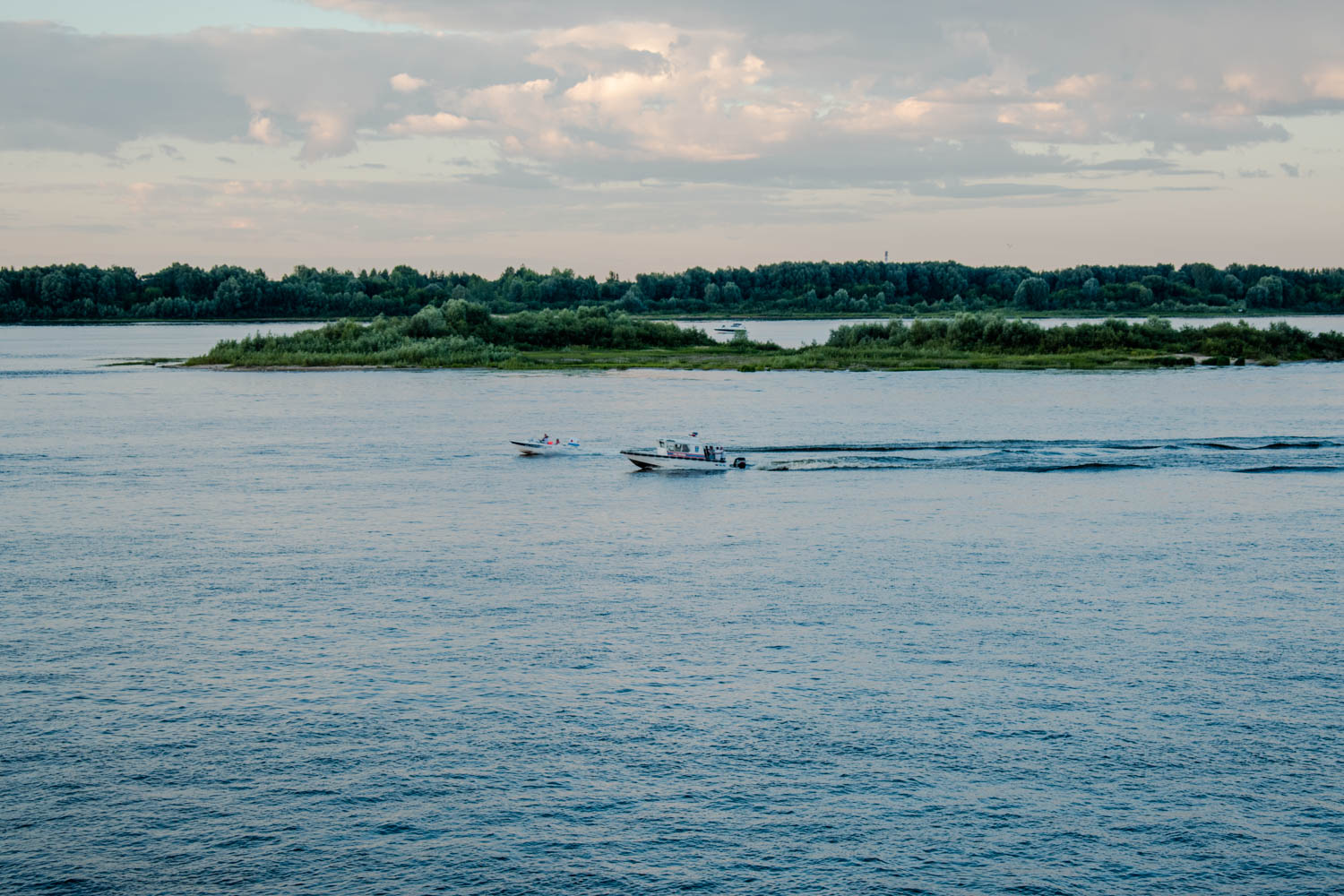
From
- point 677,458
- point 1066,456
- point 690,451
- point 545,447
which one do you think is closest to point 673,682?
point 677,458

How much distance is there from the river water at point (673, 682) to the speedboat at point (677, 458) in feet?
5.07

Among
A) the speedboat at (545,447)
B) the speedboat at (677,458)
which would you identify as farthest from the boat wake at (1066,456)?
the speedboat at (545,447)

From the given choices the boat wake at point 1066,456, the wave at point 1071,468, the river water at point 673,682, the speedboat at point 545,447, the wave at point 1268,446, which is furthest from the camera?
the wave at point 1268,446

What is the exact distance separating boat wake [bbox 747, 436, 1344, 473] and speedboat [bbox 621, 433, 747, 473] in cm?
444

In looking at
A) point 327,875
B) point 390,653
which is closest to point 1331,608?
point 390,653

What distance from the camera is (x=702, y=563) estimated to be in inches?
2263

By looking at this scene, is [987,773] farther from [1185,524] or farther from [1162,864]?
[1185,524]

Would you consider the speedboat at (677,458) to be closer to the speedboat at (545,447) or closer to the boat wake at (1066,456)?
the boat wake at (1066,456)

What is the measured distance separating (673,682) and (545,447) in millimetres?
58636

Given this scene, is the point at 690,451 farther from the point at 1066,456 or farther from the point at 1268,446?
the point at 1268,446

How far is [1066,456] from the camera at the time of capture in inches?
3775

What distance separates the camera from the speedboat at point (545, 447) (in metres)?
96.3

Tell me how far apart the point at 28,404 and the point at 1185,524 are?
409 feet

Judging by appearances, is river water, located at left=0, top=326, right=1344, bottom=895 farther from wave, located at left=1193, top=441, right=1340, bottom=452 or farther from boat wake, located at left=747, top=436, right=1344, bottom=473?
wave, located at left=1193, top=441, right=1340, bottom=452
